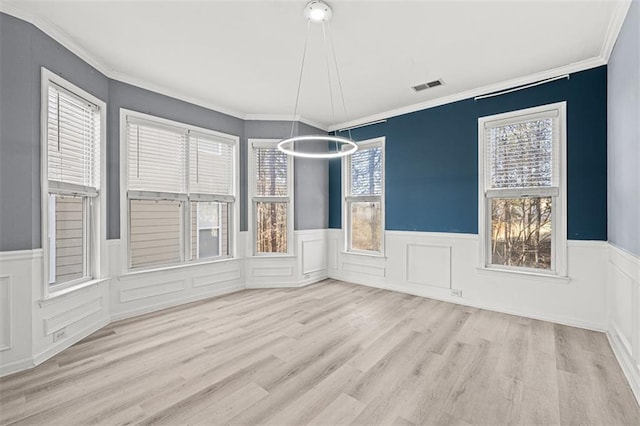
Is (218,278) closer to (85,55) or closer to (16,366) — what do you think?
(16,366)

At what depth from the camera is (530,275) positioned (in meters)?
3.57

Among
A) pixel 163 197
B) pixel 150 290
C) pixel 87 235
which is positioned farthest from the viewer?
pixel 163 197

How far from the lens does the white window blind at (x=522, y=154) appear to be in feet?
11.4

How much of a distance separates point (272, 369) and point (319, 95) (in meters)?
3.49

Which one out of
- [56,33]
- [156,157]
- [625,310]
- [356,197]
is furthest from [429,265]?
[56,33]

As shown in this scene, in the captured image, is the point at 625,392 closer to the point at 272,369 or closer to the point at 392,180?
the point at 272,369

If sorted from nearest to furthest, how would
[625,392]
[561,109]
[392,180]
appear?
[625,392], [561,109], [392,180]

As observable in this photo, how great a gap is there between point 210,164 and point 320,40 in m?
2.53

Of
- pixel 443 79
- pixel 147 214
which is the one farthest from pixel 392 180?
pixel 147 214

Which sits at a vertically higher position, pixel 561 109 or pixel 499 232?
pixel 561 109

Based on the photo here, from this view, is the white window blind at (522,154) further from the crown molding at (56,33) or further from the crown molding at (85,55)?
the crown molding at (56,33)

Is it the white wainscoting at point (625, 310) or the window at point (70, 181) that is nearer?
the white wainscoting at point (625, 310)

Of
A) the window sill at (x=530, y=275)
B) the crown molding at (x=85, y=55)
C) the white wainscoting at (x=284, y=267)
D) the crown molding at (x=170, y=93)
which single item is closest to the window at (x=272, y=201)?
the white wainscoting at (x=284, y=267)

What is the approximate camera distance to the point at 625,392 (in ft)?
6.94
